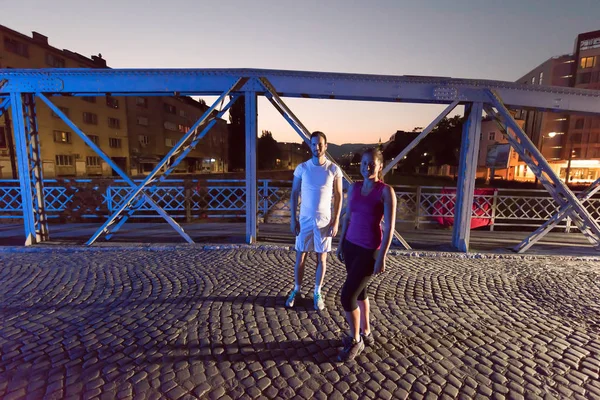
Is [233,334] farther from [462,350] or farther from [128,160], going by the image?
[128,160]

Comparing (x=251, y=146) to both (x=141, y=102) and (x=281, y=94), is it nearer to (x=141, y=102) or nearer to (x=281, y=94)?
(x=281, y=94)

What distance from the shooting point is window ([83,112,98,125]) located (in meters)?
33.7

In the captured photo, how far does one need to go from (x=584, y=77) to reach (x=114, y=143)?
2730 inches

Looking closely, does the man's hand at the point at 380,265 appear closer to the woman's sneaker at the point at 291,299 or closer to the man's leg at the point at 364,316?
the man's leg at the point at 364,316

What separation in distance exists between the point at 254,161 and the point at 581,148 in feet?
200

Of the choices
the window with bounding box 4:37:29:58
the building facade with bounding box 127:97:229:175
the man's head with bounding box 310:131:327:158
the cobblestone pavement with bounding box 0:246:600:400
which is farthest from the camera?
the building facade with bounding box 127:97:229:175

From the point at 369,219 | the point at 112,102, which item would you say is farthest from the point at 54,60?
the point at 369,219

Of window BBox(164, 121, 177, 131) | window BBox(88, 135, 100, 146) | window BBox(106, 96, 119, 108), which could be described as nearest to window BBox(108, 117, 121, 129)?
window BBox(106, 96, 119, 108)

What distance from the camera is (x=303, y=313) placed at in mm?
3527

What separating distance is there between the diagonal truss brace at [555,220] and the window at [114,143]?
43271 millimetres

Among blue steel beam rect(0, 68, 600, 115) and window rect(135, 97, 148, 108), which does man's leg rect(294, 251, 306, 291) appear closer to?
blue steel beam rect(0, 68, 600, 115)

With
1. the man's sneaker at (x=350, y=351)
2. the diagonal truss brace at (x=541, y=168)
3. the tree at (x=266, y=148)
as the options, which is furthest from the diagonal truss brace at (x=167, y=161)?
the tree at (x=266, y=148)

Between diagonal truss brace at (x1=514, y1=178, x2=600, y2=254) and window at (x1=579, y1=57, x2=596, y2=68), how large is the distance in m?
56.3

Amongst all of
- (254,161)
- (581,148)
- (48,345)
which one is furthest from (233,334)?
(581,148)
